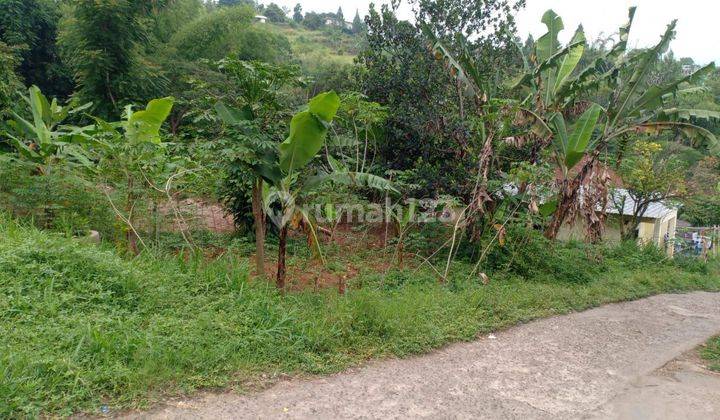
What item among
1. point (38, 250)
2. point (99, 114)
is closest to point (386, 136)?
point (38, 250)

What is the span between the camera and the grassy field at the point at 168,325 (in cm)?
314

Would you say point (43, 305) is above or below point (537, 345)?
above

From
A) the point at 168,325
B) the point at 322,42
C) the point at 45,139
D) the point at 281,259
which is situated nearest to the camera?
the point at 168,325

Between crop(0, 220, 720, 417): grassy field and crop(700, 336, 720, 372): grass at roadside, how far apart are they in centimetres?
169

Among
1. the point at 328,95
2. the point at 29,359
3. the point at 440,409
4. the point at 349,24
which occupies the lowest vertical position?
the point at 440,409

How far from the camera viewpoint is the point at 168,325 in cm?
391

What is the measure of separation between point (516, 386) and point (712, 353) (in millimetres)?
2873

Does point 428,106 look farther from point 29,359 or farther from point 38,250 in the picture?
point 29,359

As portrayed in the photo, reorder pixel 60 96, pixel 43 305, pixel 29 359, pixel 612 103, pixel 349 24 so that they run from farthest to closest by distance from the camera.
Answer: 1. pixel 349 24
2. pixel 60 96
3. pixel 612 103
4. pixel 43 305
5. pixel 29 359

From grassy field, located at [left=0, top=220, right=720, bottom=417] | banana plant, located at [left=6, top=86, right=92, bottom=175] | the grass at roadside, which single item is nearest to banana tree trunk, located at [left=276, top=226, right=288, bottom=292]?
grassy field, located at [left=0, top=220, right=720, bottom=417]

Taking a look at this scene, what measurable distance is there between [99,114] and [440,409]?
13.2 m

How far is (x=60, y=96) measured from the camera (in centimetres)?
1927

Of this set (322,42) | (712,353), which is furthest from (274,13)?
(712,353)

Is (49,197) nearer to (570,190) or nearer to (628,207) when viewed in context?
(570,190)
